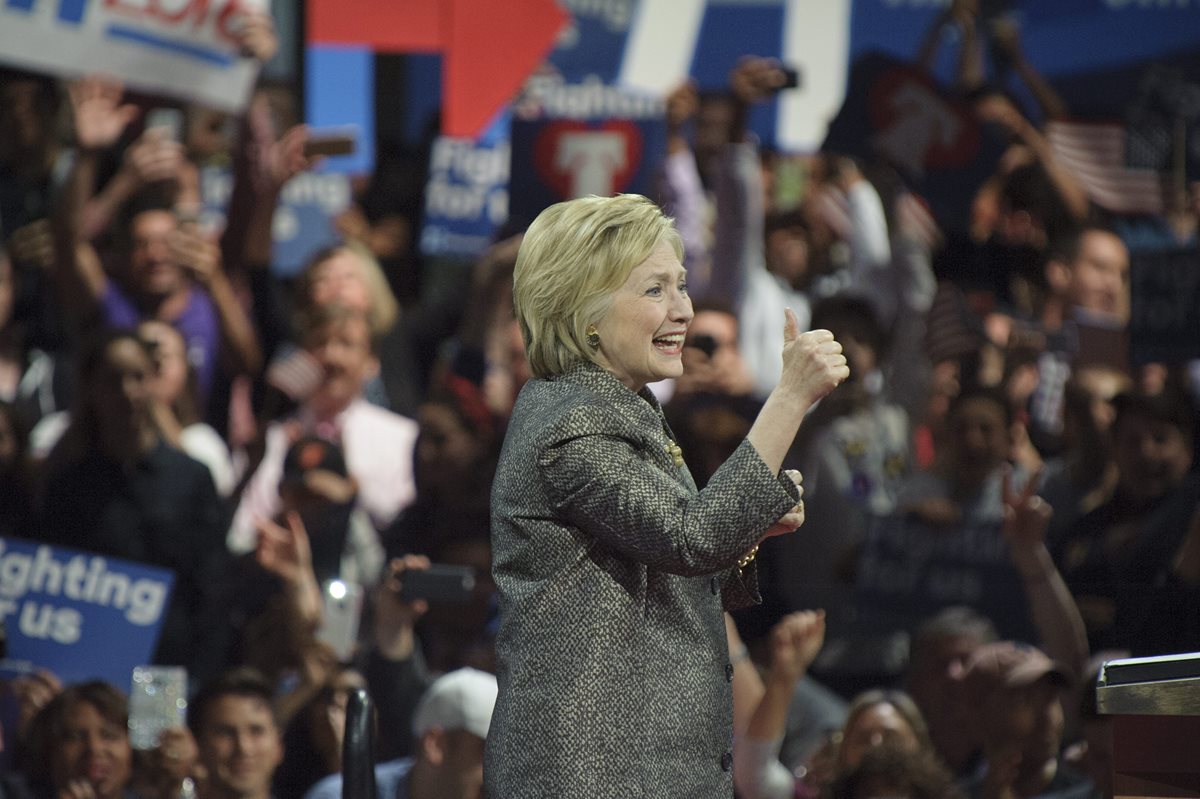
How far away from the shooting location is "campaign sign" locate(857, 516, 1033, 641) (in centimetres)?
490

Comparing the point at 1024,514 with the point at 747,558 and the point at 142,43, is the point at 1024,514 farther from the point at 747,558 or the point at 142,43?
the point at 142,43

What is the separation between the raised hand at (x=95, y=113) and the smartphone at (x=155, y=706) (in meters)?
2.19

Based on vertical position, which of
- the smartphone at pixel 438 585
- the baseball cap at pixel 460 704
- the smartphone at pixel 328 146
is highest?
the smartphone at pixel 328 146

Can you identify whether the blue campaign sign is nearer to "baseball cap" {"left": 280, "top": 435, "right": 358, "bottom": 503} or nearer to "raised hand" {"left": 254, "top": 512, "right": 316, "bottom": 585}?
"baseball cap" {"left": 280, "top": 435, "right": 358, "bottom": 503}

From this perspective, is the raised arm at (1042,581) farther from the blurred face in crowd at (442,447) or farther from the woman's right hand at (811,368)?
the woman's right hand at (811,368)

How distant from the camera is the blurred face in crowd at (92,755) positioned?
14.4 feet

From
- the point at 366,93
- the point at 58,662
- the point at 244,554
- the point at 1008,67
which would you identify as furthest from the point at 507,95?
the point at 58,662

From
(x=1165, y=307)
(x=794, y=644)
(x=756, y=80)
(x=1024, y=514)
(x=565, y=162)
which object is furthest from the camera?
(x=565, y=162)

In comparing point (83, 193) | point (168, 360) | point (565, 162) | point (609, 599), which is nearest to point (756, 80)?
point (565, 162)

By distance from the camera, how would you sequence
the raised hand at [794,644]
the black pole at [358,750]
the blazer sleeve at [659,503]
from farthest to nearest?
1. the raised hand at [794,644]
2. the black pole at [358,750]
3. the blazer sleeve at [659,503]

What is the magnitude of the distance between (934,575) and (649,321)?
10.2 ft

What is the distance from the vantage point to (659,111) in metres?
6.92

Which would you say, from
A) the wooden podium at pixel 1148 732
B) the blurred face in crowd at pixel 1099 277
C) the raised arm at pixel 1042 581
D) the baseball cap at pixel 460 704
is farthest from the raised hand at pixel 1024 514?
the wooden podium at pixel 1148 732

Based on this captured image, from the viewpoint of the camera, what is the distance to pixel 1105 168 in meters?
6.00
